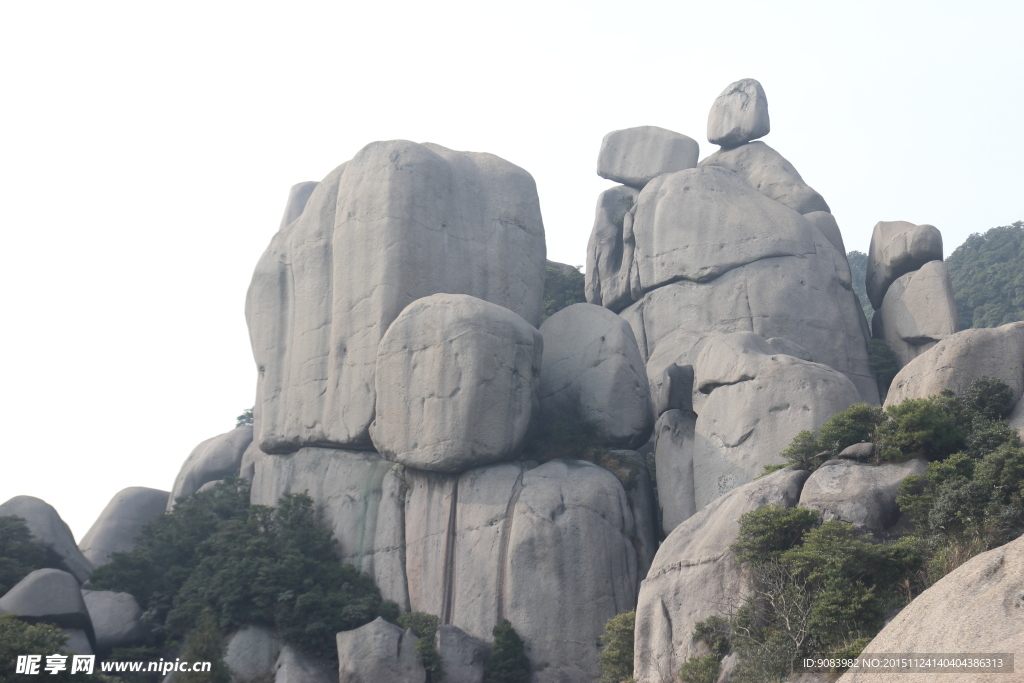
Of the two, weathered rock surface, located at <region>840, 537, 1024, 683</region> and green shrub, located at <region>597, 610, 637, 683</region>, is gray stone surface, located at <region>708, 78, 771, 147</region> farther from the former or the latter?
weathered rock surface, located at <region>840, 537, 1024, 683</region>

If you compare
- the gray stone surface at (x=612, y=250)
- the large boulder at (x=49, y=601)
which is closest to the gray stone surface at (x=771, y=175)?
the gray stone surface at (x=612, y=250)

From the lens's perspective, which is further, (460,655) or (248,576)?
(248,576)

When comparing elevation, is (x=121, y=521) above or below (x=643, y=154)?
below

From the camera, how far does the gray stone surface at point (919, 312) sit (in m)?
33.7

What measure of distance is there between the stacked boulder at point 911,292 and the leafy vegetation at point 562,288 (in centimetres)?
1165

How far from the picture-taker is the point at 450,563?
89.5 ft

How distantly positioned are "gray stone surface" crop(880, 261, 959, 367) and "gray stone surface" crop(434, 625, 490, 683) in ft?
57.8

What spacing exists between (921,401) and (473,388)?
12.2 m

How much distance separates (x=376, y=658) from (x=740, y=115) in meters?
27.0

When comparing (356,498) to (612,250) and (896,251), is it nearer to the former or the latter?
(612,250)

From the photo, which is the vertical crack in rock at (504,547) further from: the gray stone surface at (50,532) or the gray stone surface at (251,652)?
the gray stone surface at (50,532)

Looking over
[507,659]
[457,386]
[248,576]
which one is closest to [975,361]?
[507,659]

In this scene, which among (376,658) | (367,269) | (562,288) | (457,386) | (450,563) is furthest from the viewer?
(562,288)

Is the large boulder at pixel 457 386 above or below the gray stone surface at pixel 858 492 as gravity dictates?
above
